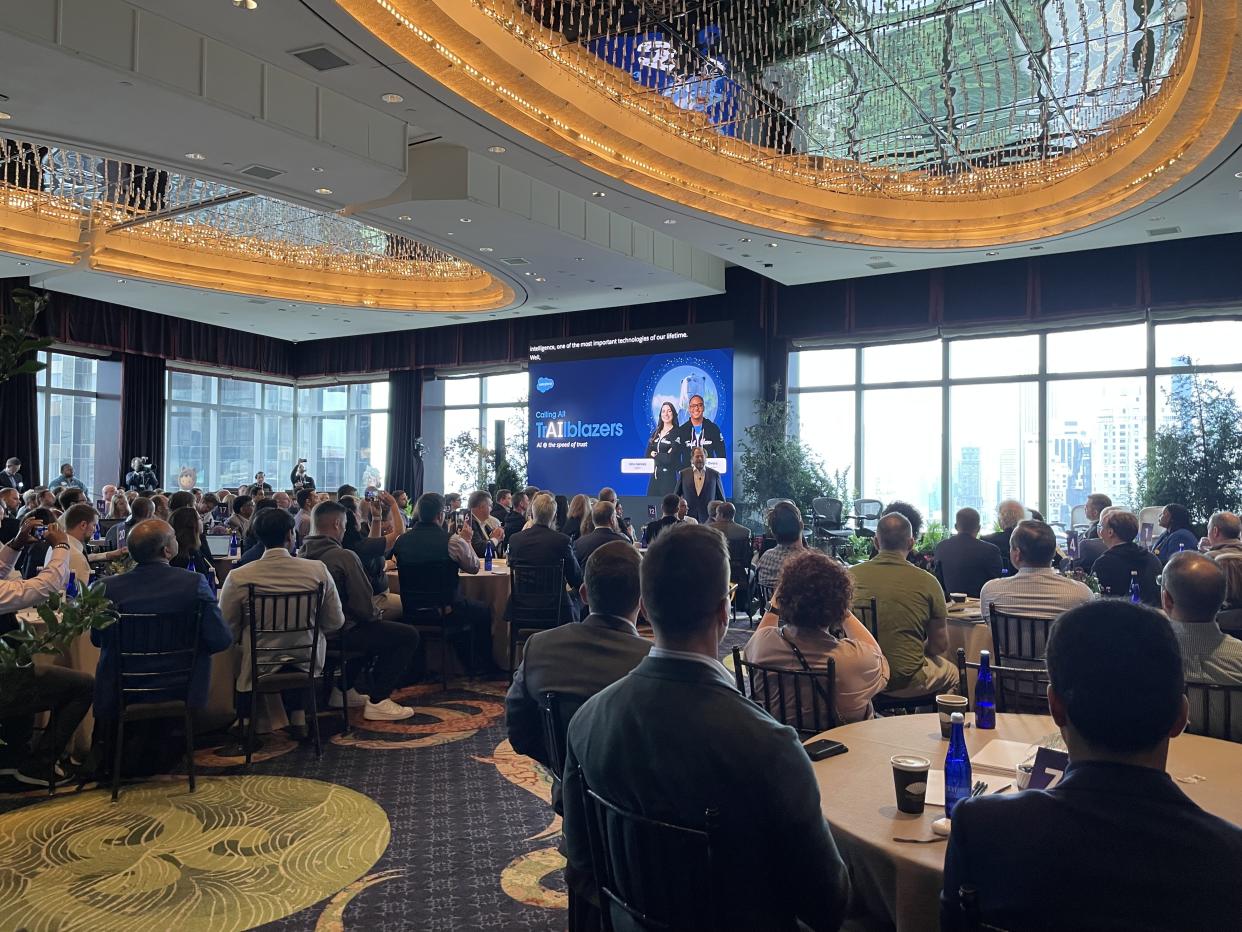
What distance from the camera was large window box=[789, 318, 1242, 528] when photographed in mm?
11984

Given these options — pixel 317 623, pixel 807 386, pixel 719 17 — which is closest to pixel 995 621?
pixel 317 623

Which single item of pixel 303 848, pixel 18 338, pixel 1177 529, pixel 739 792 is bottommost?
pixel 303 848

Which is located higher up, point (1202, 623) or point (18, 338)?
point (18, 338)

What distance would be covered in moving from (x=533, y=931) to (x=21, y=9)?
19.6ft

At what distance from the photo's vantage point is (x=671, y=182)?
9188mm

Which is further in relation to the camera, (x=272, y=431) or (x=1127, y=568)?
(x=272, y=431)

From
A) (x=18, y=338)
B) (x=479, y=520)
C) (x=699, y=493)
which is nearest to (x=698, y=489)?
(x=699, y=493)

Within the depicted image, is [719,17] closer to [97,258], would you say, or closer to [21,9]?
[21,9]

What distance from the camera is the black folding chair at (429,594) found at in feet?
21.6

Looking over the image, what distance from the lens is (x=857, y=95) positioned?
26.1 ft

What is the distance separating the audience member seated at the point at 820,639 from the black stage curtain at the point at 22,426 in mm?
15286

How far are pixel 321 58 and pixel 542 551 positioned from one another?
3.69 m

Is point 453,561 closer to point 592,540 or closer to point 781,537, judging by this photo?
point 592,540

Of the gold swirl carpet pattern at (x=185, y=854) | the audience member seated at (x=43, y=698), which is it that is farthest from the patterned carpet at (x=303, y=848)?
the audience member seated at (x=43, y=698)
